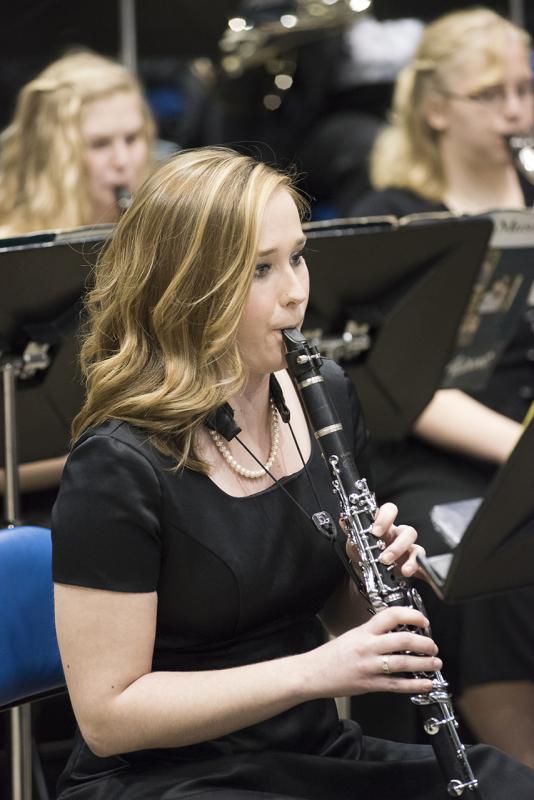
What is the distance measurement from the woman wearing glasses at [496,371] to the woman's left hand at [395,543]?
3.02 feet

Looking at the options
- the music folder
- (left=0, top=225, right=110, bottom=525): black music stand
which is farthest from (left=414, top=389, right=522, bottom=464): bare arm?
the music folder


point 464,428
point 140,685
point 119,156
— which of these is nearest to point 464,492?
point 464,428

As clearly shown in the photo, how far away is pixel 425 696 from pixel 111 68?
1.93 m

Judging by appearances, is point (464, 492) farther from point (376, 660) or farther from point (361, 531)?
point (376, 660)

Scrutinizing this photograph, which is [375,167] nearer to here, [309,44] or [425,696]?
[309,44]

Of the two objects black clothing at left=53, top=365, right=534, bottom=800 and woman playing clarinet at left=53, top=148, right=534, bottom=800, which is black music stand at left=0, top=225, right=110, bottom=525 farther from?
black clothing at left=53, top=365, right=534, bottom=800

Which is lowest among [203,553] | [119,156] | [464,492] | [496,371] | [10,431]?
[464,492]

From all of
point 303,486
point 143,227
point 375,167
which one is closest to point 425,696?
point 303,486

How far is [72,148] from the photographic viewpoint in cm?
270

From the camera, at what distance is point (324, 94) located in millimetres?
4086

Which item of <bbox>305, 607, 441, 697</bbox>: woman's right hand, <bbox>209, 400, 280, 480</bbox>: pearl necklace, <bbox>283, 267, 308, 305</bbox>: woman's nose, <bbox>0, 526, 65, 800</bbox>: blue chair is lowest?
<bbox>0, 526, 65, 800</bbox>: blue chair

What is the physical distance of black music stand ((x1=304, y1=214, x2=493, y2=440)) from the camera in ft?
6.63

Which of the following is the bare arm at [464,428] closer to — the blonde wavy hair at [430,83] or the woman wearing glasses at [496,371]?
the woman wearing glasses at [496,371]

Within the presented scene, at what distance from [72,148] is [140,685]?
5.55 ft
